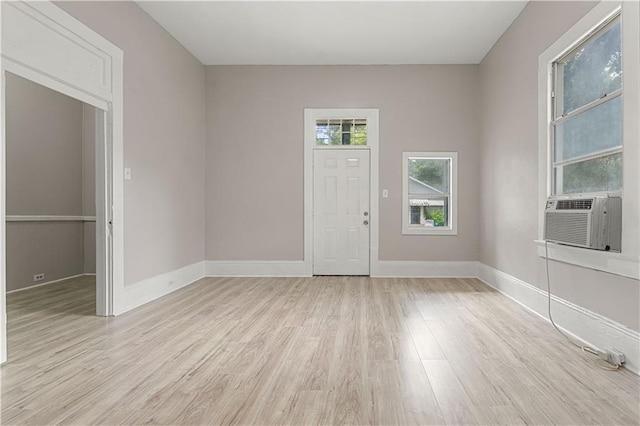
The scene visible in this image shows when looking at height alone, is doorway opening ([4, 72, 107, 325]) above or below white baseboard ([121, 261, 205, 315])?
above

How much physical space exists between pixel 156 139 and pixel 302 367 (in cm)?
350

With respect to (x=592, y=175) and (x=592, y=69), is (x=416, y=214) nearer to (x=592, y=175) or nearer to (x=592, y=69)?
(x=592, y=175)

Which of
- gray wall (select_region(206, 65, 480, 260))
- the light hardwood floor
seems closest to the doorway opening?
the light hardwood floor

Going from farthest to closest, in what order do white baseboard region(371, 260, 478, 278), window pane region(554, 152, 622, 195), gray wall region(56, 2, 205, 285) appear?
white baseboard region(371, 260, 478, 278), gray wall region(56, 2, 205, 285), window pane region(554, 152, 622, 195)

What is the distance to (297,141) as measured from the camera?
21.5 ft

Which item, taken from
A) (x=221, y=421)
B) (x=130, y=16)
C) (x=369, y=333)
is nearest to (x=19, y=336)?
(x=221, y=421)

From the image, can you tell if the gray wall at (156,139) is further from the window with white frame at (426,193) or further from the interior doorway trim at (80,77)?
the window with white frame at (426,193)

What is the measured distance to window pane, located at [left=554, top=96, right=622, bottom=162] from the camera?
119 inches

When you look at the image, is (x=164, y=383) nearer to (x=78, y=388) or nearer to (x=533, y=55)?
(x=78, y=388)

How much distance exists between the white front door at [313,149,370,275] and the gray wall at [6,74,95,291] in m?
3.60

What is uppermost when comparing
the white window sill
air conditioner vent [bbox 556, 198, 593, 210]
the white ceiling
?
the white ceiling

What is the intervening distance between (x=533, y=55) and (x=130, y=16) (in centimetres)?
430

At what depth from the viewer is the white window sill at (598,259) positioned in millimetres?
2699

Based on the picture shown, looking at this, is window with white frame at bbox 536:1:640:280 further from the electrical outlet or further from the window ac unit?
the electrical outlet
